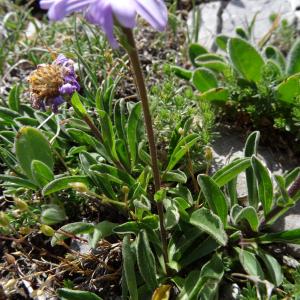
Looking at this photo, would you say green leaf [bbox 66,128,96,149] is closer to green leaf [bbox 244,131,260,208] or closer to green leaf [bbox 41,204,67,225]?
green leaf [bbox 41,204,67,225]

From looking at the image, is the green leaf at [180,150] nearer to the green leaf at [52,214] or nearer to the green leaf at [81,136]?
the green leaf at [81,136]

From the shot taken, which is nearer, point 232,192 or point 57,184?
point 57,184

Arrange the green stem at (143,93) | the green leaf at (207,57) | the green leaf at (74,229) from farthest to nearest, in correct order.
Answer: the green leaf at (207,57) < the green leaf at (74,229) < the green stem at (143,93)

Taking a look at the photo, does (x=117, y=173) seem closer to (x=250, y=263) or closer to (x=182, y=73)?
(x=250, y=263)

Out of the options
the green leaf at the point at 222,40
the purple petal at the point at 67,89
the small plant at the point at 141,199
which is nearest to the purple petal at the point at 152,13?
the small plant at the point at 141,199

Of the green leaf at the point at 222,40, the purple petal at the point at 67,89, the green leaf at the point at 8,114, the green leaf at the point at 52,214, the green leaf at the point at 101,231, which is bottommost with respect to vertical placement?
the green leaf at the point at 101,231

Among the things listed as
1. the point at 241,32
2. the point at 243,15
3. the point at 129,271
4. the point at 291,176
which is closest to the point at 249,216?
the point at 291,176

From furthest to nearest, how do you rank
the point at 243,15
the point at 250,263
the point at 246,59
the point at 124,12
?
the point at 243,15
the point at 246,59
the point at 250,263
the point at 124,12

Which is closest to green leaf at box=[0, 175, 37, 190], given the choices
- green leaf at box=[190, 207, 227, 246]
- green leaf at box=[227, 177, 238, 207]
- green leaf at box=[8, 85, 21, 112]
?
green leaf at box=[8, 85, 21, 112]
